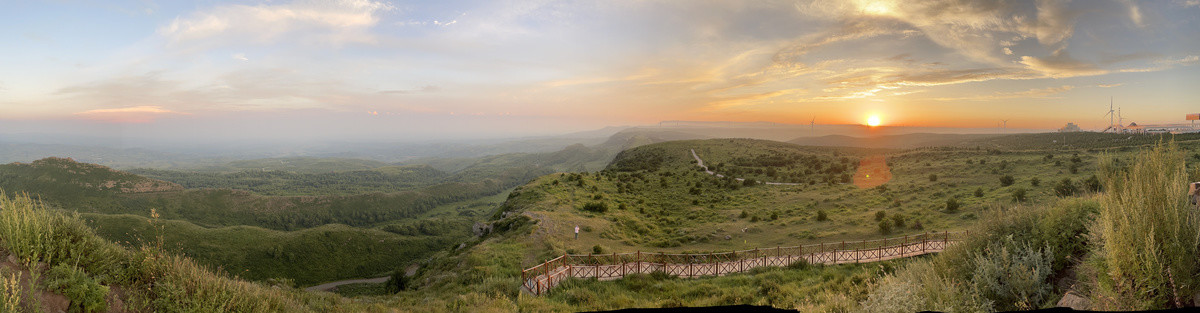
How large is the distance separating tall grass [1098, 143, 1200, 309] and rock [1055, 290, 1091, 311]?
634mm

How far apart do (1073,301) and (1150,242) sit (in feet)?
5.83

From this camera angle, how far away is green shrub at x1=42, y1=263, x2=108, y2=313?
6023 millimetres

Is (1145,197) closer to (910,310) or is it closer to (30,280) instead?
(910,310)

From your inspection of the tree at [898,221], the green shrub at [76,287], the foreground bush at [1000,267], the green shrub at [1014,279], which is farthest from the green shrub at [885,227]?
the green shrub at [76,287]

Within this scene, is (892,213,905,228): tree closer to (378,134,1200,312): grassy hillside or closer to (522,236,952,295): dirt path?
(378,134,1200,312): grassy hillside

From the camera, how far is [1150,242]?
17.6 feet

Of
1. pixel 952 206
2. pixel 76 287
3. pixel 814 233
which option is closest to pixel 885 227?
pixel 814 233

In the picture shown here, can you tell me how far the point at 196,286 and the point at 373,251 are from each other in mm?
98927

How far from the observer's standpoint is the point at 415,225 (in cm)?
12381

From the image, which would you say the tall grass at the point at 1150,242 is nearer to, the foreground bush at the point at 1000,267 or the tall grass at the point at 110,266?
the foreground bush at the point at 1000,267

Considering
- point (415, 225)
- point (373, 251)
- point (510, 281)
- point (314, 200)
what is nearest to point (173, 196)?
point (314, 200)

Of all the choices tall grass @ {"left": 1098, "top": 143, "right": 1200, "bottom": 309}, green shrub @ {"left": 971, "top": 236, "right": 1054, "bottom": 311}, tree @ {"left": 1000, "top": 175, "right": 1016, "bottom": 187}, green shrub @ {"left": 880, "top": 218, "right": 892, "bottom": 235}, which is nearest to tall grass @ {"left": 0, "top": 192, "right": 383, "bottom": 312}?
green shrub @ {"left": 971, "top": 236, "right": 1054, "bottom": 311}

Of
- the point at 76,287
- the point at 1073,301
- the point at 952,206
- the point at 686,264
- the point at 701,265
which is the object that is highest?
the point at 76,287

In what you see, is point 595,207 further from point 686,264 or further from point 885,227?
point 885,227
